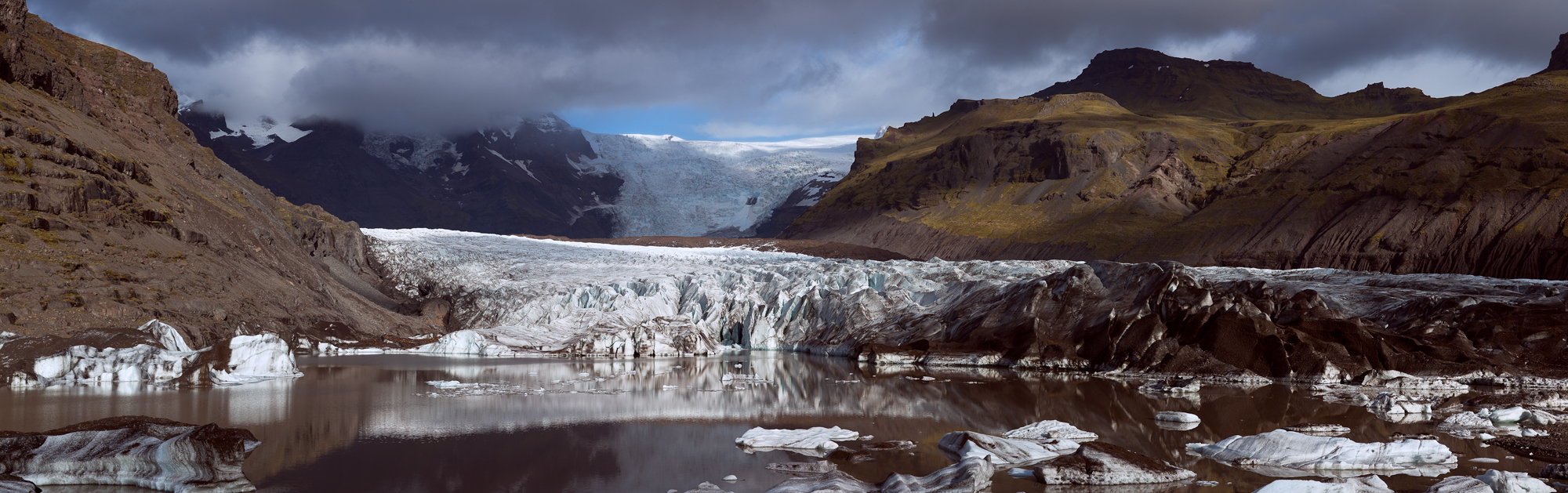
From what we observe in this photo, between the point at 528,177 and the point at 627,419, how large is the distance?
14149 cm

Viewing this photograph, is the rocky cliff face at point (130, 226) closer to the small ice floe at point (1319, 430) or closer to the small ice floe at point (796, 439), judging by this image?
the small ice floe at point (796, 439)

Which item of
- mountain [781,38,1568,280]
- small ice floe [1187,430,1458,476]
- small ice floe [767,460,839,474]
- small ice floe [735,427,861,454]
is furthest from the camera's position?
mountain [781,38,1568,280]

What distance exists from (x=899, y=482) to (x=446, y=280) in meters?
41.6

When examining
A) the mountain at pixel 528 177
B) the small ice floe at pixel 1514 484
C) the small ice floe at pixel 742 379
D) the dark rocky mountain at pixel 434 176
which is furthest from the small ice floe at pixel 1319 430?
the dark rocky mountain at pixel 434 176

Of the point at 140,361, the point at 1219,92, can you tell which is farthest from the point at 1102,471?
the point at 1219,92

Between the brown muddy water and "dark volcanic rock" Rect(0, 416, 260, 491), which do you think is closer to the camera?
"dark volcanic rock" Rect(0, 416, 260, 491)

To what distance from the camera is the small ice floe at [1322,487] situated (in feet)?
32.9

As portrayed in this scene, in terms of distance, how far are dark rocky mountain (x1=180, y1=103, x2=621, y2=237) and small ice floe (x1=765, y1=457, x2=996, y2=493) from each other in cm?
12670

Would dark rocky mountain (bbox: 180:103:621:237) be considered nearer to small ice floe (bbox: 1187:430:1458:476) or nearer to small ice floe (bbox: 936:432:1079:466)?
small ice floe (bbox: 936:432:1079:466)

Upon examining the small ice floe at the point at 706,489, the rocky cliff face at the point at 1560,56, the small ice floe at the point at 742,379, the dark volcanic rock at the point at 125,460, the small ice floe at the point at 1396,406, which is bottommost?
the small ice floe at the point at 742,379

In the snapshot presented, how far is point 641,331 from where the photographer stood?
1519 inches

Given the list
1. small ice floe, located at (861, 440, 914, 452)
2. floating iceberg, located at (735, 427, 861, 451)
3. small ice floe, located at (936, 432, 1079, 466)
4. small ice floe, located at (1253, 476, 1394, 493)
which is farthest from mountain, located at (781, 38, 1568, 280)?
floating iceberg, located at (735, 427, 861, 451)

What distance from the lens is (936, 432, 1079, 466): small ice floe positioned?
12.8m

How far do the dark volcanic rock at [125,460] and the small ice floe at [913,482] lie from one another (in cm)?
640
